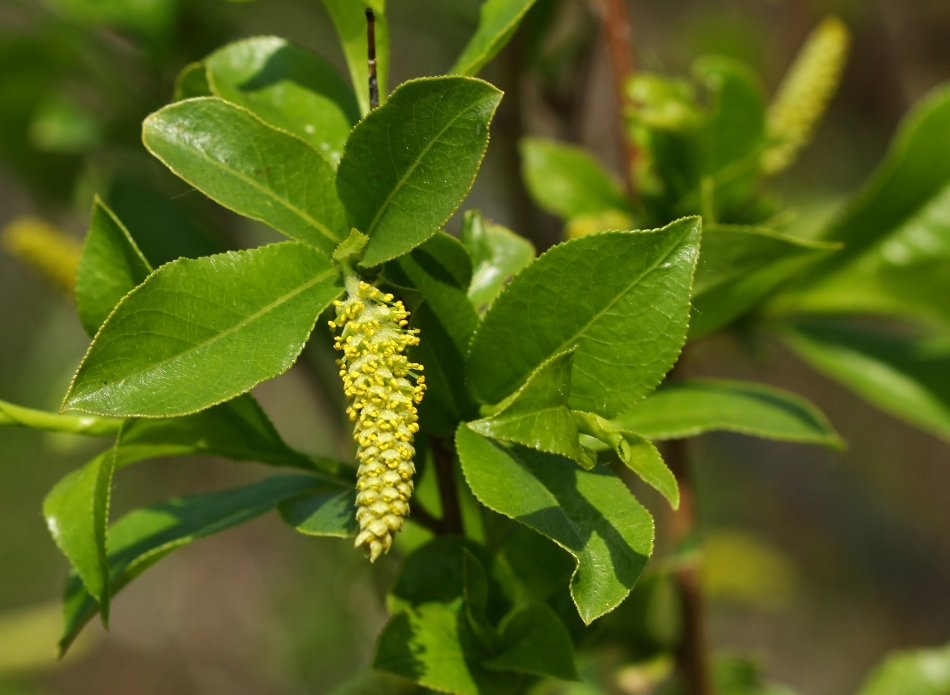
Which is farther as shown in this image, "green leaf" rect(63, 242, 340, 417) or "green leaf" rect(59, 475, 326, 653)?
"green leaf" rect(59, 475, 326, 653)

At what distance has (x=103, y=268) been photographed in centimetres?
55

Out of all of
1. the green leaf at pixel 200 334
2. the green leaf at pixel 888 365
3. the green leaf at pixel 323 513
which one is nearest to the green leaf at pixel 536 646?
the green leaf at pixel 323 513

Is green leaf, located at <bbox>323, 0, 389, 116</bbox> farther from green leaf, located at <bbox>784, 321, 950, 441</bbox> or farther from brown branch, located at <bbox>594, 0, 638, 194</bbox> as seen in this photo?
green leaf, located at <bbox>784, 321, 950, 441</bbox>

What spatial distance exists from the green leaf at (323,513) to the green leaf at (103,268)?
0.52ft

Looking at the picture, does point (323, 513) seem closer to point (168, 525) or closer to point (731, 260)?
point (168, 525)

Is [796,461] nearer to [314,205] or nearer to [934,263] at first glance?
[934,263]

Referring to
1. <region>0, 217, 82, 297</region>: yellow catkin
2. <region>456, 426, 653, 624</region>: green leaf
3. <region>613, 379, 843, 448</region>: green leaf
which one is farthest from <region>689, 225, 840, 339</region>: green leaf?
<region>0, 217, 82, 297</region>: yellow catkin

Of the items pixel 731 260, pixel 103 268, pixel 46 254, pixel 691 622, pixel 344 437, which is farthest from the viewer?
pixel 344 437

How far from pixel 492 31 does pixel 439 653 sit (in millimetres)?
368

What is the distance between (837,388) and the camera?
3.08 metres

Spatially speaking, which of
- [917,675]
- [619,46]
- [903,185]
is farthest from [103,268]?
[917,675]

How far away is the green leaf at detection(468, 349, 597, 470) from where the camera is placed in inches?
17.3

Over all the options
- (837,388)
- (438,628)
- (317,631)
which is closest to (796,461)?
(837,388)

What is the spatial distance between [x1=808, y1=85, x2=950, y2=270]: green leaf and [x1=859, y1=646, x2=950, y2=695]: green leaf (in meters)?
0.44
